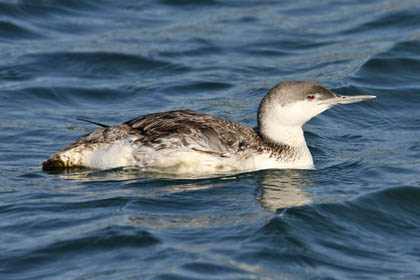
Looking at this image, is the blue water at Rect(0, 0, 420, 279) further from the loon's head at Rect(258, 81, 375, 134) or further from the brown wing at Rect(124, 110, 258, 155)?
the loon's head at Rect(258, 81, 375, 134)

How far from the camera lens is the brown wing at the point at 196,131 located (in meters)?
9.79

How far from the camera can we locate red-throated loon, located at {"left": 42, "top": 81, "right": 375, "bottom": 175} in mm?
9797

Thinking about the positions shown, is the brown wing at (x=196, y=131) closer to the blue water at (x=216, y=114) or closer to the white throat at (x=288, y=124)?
the white throat at (x=288, y=124)

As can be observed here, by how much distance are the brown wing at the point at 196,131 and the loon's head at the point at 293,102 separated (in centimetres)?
35

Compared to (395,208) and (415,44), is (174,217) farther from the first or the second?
(415,44)

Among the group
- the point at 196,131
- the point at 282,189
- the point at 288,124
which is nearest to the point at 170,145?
the point at 196,131

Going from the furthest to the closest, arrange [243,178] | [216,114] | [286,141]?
[216,114], [286,141], [243,178]

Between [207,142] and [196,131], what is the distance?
0.61 feet

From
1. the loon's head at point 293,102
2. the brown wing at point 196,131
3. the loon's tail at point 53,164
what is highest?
the loon's head at point 293,102

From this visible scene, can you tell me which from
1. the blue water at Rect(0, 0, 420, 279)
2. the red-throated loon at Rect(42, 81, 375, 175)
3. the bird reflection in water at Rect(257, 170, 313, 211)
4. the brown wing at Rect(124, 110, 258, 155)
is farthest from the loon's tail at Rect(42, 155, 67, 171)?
the bird reflection in water at Rect(257, 170, 313, 211)

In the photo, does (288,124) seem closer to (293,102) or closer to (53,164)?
(293,102)

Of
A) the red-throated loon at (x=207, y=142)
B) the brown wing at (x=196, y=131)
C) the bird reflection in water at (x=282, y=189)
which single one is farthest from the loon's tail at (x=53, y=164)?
the bird reflection in water at (x=282, y=189)

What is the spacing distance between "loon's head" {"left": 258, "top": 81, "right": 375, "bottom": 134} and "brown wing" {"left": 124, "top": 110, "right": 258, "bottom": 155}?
0.35 meters

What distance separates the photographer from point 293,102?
996 cm
